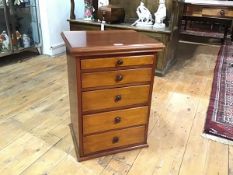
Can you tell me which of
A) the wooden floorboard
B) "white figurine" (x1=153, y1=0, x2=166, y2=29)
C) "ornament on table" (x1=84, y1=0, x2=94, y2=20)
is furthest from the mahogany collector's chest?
"ornament on table" (x1=84, y1=0, x2=94, y2=20)

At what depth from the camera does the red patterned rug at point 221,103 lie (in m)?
1.70

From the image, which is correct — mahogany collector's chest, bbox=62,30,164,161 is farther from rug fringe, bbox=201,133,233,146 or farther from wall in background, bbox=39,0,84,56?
wall in background, bbox=39,0,84,56

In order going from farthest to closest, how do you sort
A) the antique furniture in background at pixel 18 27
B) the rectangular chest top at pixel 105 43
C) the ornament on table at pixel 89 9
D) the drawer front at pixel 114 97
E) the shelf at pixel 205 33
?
the shelf at pixel 205 33 < the ornament on table at pixel 89 9 < the antique furniture in background at pixel 18 27 < the drawer front at pixel 114 97 < the rectangular chest top at pixel 105 43

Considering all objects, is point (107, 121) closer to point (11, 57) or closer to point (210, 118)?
point (210, 118)

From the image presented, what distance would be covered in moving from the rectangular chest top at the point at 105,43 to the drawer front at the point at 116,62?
43mm

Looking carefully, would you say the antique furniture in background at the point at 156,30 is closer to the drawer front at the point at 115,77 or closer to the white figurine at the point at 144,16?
the white figurine at the point at 144,16

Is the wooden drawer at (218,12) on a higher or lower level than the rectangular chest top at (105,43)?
higher

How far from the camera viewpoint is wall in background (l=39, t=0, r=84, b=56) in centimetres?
305

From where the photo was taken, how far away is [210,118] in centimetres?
185

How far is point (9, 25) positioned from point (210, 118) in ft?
8.24

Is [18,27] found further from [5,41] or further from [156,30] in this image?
[156,30]

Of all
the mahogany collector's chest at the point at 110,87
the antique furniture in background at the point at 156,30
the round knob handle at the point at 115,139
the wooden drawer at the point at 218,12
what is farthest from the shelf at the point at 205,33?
the round knob handle at the point at 115,139

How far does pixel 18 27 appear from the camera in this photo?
121 inches

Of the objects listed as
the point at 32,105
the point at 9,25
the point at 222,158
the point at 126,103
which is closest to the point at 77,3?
the point at 9,25
